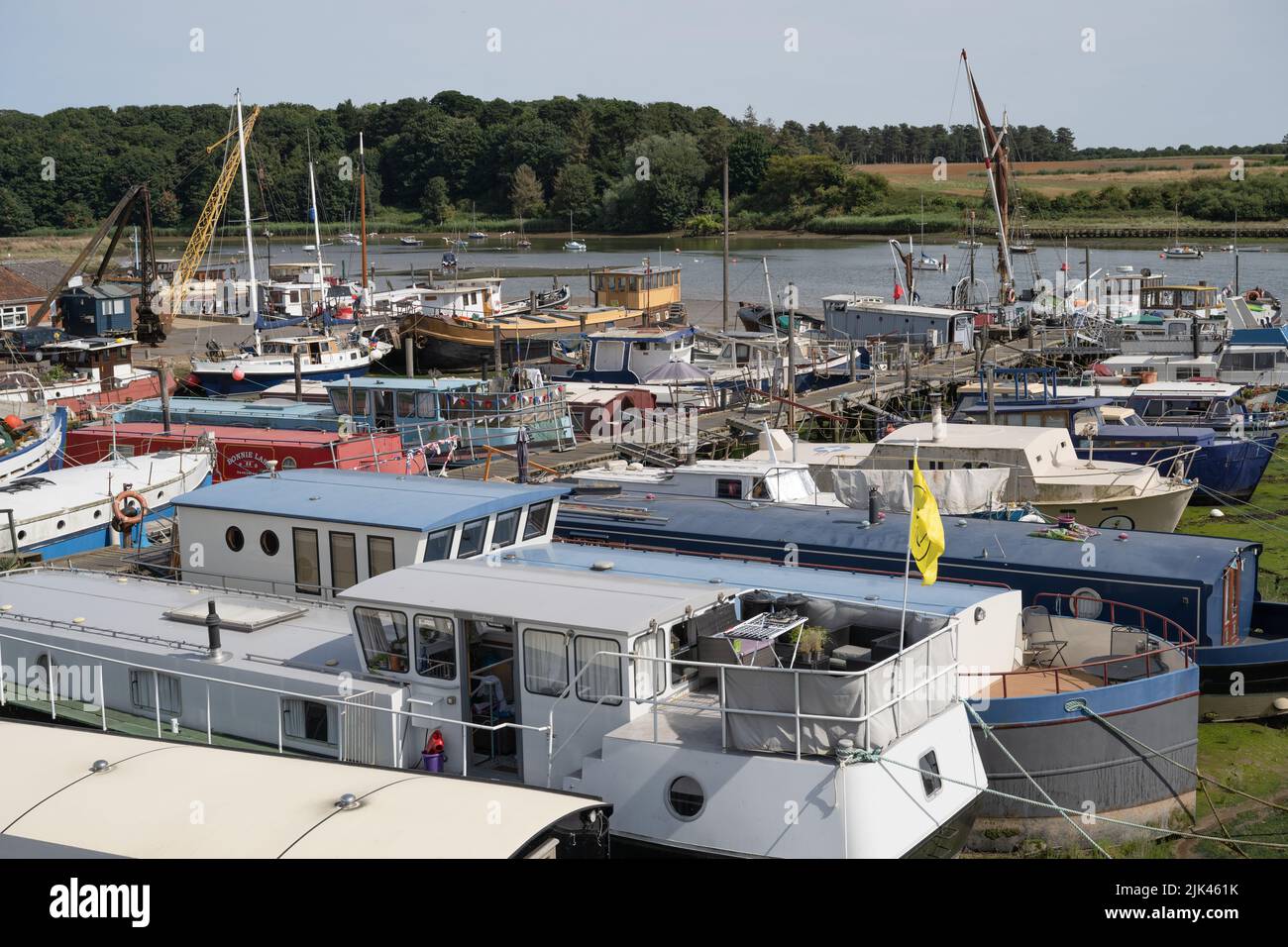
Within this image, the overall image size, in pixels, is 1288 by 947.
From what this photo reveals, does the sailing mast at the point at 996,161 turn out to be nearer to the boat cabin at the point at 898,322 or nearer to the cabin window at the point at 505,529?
the boat cabin at the point at 898,322

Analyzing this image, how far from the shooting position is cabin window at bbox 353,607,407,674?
50.7ft

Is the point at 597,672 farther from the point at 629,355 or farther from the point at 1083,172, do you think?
the point at 1083,172

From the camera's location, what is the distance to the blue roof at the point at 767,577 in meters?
16.2

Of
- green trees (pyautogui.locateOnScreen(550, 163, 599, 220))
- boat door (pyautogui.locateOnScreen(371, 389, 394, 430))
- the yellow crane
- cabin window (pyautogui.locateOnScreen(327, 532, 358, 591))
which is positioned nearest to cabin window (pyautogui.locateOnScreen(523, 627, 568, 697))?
cabin window (pyautogui.locateOnScreen(327, 532, 358, 591))

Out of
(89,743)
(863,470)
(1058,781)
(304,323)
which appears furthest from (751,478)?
(304,323)

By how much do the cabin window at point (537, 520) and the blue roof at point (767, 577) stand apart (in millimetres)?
805

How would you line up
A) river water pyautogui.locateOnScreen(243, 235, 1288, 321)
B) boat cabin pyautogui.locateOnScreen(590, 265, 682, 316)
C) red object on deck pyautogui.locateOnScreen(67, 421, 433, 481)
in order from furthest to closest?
river water pyautogui.locateOnScreen(243, 235, 1288, 321) < boat cabin pyautogui.locateOnScreen(590, 265, 682, 316) < red object on deck pyautogui.locateOnScreen(67, 421, 433, 481)

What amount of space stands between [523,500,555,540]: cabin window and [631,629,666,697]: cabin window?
5.19 meters

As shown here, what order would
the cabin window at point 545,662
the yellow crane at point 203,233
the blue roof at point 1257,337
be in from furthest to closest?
the yellow crane at point 203,233, the blue roof at point 1257,337, the cabin window at point 545,662

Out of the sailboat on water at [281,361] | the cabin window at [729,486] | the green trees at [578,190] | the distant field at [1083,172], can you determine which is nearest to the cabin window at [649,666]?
the cabin window at [729,486]

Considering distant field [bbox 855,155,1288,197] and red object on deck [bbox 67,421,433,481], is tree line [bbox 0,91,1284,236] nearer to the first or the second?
distant field [bbox 855,155,1288,197]

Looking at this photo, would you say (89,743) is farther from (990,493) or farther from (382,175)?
(382,175)

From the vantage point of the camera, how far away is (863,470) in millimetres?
26234

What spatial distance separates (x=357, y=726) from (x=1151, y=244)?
121 meters
